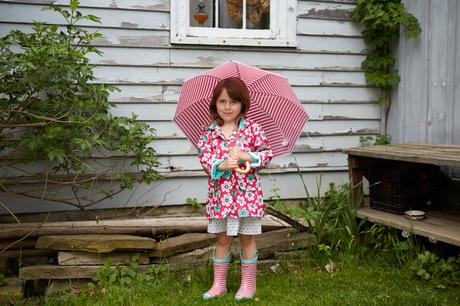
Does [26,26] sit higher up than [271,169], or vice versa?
[26,26]

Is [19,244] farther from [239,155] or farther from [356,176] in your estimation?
[356,176]

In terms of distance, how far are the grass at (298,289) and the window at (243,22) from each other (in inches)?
82.9

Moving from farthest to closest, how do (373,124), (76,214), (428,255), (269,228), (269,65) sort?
1. (373,124)
2. (269,65)
3. (76,214)
4. (269,228)
5. (428,255)

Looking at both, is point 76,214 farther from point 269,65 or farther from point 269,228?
point 269,65

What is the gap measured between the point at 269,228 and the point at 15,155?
7.04 ft

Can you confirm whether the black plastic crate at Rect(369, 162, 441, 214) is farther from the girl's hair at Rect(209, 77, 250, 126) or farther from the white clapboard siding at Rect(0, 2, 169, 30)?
the white clapboard siding at Rect(0, 2, 169, 30)

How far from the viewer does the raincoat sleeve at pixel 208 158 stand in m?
3.19

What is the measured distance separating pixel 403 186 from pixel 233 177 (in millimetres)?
1733

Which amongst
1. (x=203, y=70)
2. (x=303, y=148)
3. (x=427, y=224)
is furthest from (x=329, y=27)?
(x=427, y=224)

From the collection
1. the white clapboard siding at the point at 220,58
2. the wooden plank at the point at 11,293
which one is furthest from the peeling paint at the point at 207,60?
the wooden plank at the point at 11,293

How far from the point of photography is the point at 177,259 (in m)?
3.94

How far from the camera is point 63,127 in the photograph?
3910 mm

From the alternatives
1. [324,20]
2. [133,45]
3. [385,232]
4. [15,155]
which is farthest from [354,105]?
[15,155]

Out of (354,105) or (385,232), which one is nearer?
(385,232)
